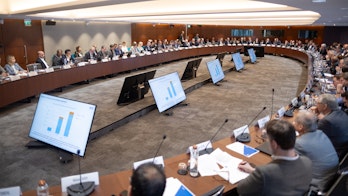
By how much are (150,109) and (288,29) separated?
18.0m

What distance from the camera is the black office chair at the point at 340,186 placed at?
1.96 m

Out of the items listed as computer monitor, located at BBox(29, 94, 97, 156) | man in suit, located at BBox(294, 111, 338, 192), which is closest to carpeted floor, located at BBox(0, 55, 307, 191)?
computer monitor, located at BBox(29, 94, 97, 156)

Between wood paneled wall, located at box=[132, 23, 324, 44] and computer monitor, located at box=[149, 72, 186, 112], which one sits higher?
wood paneled wall, located at box=[132, 23, 324, 44]

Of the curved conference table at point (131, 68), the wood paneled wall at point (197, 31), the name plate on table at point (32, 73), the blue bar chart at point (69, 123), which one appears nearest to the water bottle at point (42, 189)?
the curved conference table at point (131, 68)

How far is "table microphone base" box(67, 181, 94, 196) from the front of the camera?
76.7 inches

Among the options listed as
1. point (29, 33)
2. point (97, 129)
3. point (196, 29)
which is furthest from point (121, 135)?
point (196, 29)

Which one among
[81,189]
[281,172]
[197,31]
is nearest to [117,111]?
[81,189]

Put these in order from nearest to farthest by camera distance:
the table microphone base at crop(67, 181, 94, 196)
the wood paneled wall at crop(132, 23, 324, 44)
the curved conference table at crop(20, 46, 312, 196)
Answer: the table microphone base at crop(67, 181, 94, 196), the curved conference table at crop(20, 46, 312, 196), the wood paneled wall at crop(132, 23, 324, 44)

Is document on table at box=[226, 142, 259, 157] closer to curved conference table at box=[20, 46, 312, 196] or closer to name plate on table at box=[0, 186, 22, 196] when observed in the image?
curved conference table at box=[20, 46, 312, 196]

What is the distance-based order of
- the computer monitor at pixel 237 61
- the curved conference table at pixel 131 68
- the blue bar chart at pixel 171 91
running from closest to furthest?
1. the curved conference table at pixel 131 68
2. the blue bar chart at pixel 171 91
3. the computer monitor at pixel 237 61

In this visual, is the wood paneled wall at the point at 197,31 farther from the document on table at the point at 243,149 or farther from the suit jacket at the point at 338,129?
the suit jacket at the point at 338,129

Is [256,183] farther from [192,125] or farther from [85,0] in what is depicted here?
[85,0]

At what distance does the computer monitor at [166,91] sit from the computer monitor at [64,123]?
204cm

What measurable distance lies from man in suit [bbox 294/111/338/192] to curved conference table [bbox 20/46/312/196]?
1.35 feet
